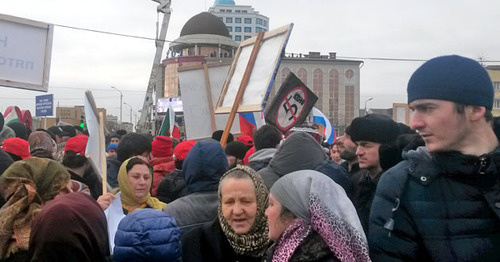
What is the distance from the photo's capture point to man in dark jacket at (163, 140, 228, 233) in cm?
326

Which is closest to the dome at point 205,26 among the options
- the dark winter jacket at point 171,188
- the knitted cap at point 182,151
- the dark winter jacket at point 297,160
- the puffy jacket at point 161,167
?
the puffy jacket at point 161,167

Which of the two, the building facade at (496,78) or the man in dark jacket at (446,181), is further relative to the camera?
the building facade at (496,78)

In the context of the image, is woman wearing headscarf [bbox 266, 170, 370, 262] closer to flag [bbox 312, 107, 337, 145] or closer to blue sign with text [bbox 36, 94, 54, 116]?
flag [bbox 312, 107, 337, 145]

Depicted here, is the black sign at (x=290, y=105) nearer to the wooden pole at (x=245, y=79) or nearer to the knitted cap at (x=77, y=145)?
the wooden pole at (x=245, y=79)

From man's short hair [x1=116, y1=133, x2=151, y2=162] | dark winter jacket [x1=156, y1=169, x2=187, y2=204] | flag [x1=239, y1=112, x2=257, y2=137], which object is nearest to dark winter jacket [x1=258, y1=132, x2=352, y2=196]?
dark winter jacket [x1=156, y1=169, x2=187, y2=204]

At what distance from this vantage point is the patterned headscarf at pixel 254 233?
2846 mm

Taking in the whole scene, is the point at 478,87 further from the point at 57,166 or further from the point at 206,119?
the point at 206,119

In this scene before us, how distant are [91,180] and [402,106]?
5967 millimetres

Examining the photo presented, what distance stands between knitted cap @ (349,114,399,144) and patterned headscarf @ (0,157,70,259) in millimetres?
1900

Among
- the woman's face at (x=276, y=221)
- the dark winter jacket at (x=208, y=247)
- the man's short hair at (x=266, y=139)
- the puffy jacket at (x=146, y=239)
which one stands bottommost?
the dark winter jacket at (x=208, y=247)

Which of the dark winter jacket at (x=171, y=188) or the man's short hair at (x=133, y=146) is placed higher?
the man's short hair at (x=133, y=146)

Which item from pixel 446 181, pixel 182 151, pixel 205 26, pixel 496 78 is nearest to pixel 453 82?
pixel 446 181

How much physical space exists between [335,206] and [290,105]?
416cm

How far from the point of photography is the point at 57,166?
288 cm
